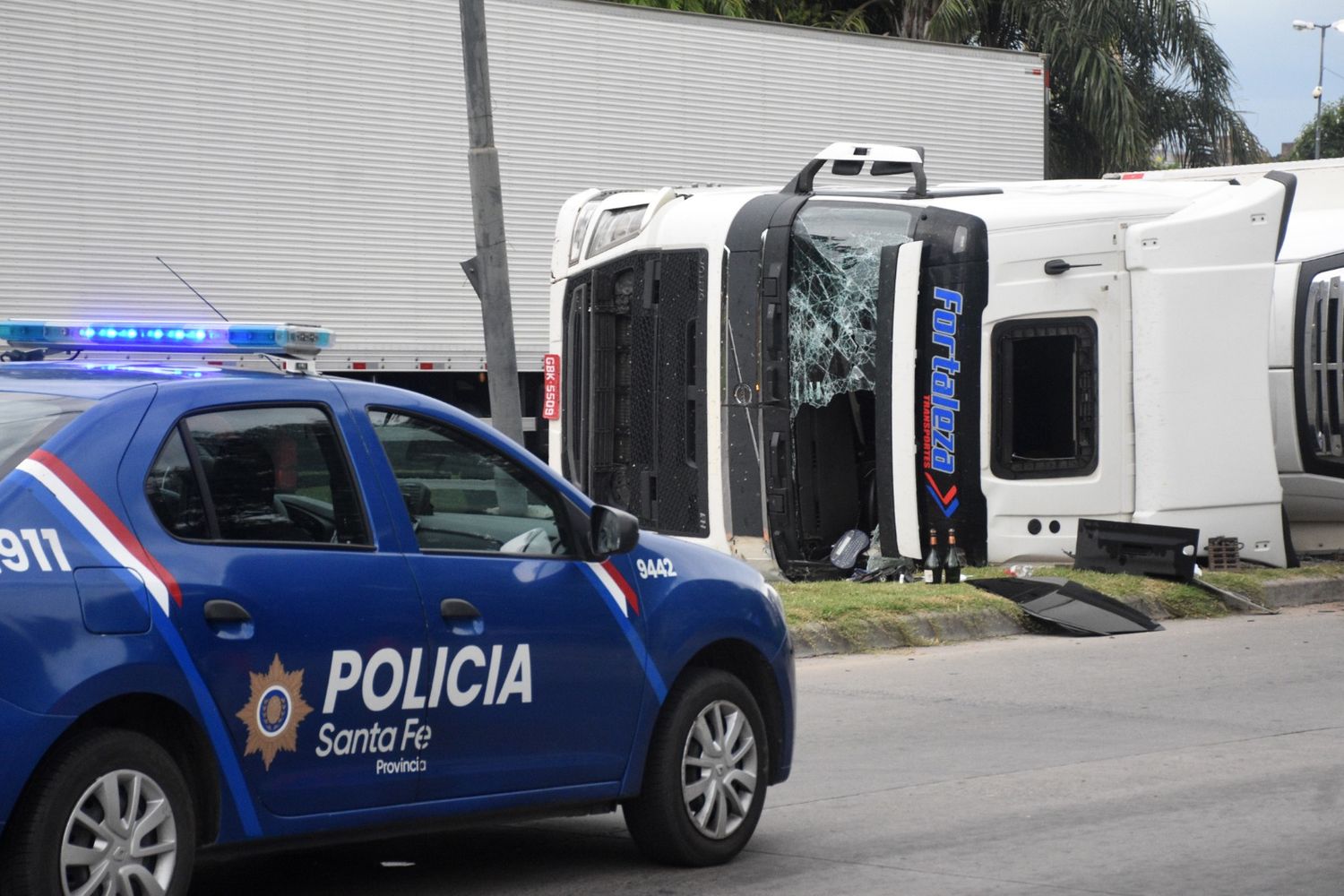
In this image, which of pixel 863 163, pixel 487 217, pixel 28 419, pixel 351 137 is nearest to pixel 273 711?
pixel 28 419

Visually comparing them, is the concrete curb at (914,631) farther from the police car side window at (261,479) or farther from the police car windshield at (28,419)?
the police car windshield at (28,419)

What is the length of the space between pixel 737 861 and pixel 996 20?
101 feet

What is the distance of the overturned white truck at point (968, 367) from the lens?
13.0 metres

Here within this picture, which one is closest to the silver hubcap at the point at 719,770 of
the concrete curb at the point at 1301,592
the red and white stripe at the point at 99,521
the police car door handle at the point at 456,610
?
the police car door handle at the point at 456,610

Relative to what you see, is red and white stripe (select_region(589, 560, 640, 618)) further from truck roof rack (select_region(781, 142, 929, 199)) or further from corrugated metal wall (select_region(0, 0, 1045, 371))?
corrugated metal wall (select_region(0, 0, 1045, 371))

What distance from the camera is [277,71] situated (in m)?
18.4

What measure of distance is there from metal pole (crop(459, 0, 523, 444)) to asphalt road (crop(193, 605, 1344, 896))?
11.9ft

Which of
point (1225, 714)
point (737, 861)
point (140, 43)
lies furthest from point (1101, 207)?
point (140, 43)

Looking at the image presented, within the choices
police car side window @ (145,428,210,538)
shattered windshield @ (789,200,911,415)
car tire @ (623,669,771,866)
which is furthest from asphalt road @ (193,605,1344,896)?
shattered windshield @ (789,200,911,415)

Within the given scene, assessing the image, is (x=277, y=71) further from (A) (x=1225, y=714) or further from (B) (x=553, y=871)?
(B) (x=553, y=871)

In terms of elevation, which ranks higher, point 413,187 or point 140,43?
point 140,43

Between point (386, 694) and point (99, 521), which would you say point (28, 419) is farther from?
point (386, 694)

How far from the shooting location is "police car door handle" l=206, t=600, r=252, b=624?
185 inches

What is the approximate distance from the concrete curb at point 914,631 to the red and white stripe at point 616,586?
17.2ft
